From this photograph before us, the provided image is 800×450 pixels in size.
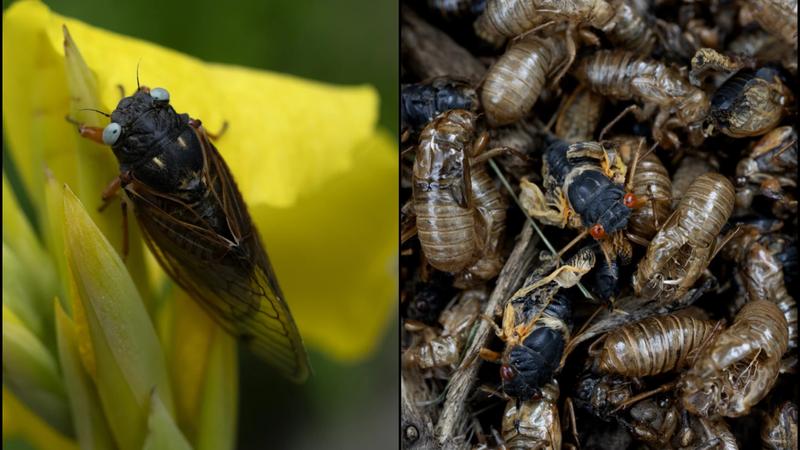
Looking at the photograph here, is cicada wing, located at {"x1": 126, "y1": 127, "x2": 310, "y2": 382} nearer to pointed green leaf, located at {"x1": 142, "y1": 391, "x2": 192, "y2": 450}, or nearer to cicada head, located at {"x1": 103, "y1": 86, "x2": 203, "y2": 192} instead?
cicada head, located at {"x1": 103, "y1": 86, "x2": 203, "y2": 192}

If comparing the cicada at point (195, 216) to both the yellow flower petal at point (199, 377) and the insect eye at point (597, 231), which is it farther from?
the insect eye at point (597, 231)

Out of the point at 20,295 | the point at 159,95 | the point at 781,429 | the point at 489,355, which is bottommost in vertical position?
the point at 781,429

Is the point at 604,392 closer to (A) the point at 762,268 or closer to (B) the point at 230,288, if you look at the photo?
(A) the point at 762,268

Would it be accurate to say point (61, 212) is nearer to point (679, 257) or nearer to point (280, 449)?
point (280, 449)

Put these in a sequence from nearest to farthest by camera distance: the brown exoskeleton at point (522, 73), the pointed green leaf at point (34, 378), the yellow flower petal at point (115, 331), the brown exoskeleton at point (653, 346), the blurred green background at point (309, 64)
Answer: the yellow flower petal at point (115, 331)
the pointed green leaf at point (34, 378)
the brown exoskeleton at point (653, 346)
the brown exoskeleton at point (522, 73)
the blurred green background at point (309, 64)

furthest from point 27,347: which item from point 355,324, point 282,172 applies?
point 355,324

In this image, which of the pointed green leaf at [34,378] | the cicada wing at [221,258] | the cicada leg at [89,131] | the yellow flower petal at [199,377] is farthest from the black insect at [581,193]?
the pointed green leaf at [34,378]

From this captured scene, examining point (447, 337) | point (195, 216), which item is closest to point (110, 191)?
point (195, 216)

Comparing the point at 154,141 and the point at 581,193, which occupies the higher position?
the point at 154,141
